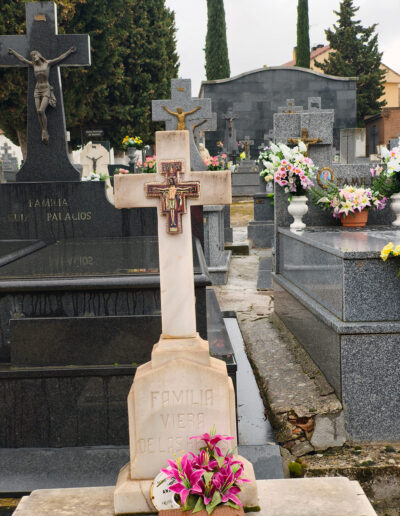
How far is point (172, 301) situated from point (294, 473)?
4.36 feet

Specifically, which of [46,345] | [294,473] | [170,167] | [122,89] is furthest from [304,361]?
[122,89]

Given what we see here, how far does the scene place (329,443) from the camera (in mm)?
3365

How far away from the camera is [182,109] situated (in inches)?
376

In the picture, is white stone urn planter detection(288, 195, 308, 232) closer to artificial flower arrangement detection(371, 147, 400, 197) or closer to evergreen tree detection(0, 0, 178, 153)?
artificial flower arrangement detection(371, 147, 400, 197)

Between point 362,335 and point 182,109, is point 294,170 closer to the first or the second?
point 362,335

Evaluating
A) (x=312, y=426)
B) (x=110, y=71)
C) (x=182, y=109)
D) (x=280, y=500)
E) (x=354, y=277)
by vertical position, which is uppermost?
(x=110, y=71)

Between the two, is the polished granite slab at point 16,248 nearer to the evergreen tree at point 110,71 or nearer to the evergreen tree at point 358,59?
the evergreen tree at point 110,71

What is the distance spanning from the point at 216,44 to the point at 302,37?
7.63m

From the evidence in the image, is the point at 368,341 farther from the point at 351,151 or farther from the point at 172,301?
the point at 351,151

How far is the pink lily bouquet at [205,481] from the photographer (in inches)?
81.7

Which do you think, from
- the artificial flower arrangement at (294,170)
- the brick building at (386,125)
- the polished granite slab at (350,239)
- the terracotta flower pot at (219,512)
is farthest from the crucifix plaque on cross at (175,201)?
the brick building at (386,125)

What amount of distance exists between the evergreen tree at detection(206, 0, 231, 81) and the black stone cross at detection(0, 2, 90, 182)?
30.1 meters

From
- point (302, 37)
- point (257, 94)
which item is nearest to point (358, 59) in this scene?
point (302, 37)

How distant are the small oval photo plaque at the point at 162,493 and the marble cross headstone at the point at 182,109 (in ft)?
24.0
